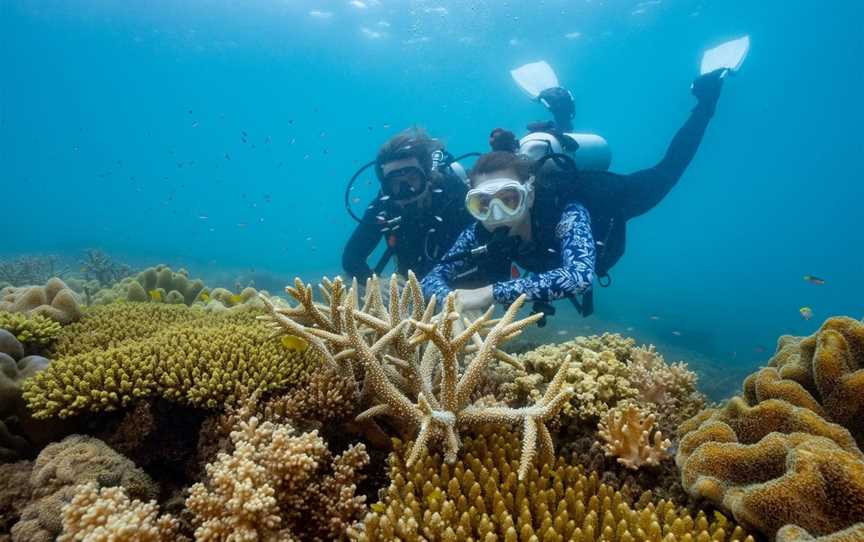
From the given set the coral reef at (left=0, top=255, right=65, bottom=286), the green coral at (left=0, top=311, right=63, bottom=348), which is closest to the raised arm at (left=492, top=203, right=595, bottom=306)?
the green coral at (left=0, top=311, right=63, bottom=348)

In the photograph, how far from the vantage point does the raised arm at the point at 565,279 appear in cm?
543

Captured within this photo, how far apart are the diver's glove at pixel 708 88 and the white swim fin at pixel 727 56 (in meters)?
0.34

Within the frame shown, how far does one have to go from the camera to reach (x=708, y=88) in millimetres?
11516

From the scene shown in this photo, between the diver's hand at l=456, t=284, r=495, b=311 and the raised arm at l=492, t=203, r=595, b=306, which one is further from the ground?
the raised arm at l=492, t=203, r=595, b=306

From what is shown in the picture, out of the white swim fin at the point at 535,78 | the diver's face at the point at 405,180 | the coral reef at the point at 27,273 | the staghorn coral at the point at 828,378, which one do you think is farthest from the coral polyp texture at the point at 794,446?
the coral reef at the point at 27,273

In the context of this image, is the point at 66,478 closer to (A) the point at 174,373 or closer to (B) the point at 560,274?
(A) the point at 174,373

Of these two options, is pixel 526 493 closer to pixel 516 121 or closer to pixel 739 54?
pixel 739 54

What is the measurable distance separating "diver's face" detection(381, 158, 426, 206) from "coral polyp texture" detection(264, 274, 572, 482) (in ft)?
17.0

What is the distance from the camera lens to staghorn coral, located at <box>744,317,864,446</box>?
8.13 ft

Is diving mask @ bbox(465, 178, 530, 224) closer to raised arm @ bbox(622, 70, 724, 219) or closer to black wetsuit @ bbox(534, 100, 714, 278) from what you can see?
black wetsuit @ bbox(534, 100, 714, 278)

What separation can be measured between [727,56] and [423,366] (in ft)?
47.7

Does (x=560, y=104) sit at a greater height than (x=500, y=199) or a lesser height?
greater

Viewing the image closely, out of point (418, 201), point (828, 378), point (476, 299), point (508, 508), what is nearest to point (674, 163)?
point (418, 201)

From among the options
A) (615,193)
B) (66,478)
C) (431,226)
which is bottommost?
(66,478)
